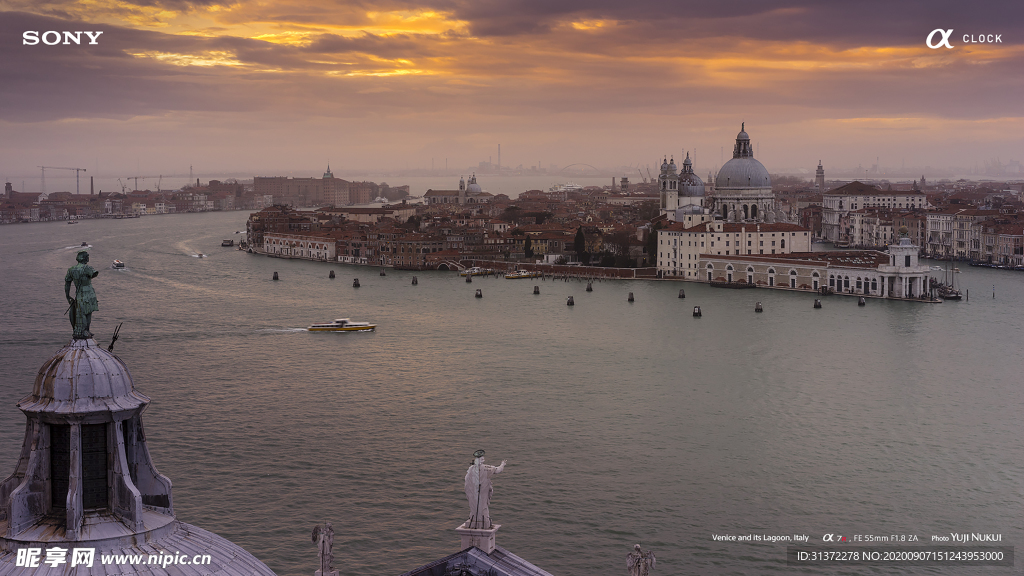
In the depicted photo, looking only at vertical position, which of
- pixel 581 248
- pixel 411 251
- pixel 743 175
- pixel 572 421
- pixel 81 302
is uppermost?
pixel 743 175

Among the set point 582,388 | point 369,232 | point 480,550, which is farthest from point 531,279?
point 480,550

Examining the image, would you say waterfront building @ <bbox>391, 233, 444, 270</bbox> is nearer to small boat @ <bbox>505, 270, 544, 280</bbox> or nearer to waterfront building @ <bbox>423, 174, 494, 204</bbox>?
small boat @ <bbox>505, 270, 544, 280</bbox>

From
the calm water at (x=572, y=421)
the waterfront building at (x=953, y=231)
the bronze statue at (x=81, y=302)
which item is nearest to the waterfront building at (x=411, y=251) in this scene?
the calm water at (x=572, y=421)

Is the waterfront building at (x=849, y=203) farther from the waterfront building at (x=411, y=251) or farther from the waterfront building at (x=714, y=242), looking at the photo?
the waterfront building at (x=411, y=251)

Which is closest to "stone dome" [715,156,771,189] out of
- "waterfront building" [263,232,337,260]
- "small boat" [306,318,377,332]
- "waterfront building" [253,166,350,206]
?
"waterfront building" [263,232,337,260]

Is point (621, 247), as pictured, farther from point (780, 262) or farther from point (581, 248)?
point (780, 262)

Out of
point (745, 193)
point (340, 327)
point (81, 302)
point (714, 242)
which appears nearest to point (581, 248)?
point (714, 242)
